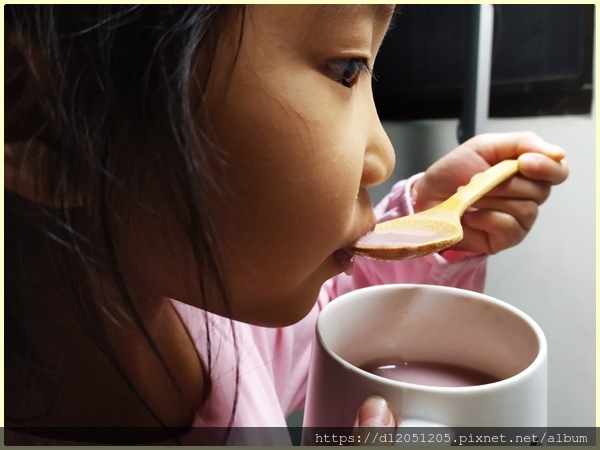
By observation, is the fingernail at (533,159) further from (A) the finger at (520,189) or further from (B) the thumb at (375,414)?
(B) the thumb at (375,414)

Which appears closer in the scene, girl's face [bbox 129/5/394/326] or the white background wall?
girl's face [bbox 129/5/394/326]

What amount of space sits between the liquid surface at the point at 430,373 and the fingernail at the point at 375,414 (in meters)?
0.10

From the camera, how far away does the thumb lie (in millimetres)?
217

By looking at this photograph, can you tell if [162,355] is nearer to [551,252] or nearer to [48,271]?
[48,271]

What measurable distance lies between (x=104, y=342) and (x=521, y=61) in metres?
0.39

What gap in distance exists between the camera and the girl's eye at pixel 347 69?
23cm

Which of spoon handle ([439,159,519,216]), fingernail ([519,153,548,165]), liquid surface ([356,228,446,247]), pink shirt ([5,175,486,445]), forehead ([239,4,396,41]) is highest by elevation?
forehead ([239,4,396,41])

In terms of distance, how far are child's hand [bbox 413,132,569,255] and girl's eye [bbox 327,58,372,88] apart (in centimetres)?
19

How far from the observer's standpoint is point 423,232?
0.31 metres

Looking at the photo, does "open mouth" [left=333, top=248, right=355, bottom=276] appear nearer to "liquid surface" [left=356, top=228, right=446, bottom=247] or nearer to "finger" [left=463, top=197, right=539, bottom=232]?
"liquid surface" [left=356, top=228, right=446, bottom=247]

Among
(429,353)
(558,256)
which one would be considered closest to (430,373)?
(429,353)

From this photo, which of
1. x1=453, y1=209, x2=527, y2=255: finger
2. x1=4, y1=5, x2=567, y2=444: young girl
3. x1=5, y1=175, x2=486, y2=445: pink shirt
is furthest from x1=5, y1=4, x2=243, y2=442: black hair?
x1=453, y1=209, x2=527, y2=255: finger

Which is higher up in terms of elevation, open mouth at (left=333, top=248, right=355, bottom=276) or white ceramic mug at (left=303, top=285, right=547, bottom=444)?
open mouth at (left=333, top=248, right=355, bottom=276)

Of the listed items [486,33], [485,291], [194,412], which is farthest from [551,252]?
[194,412]
